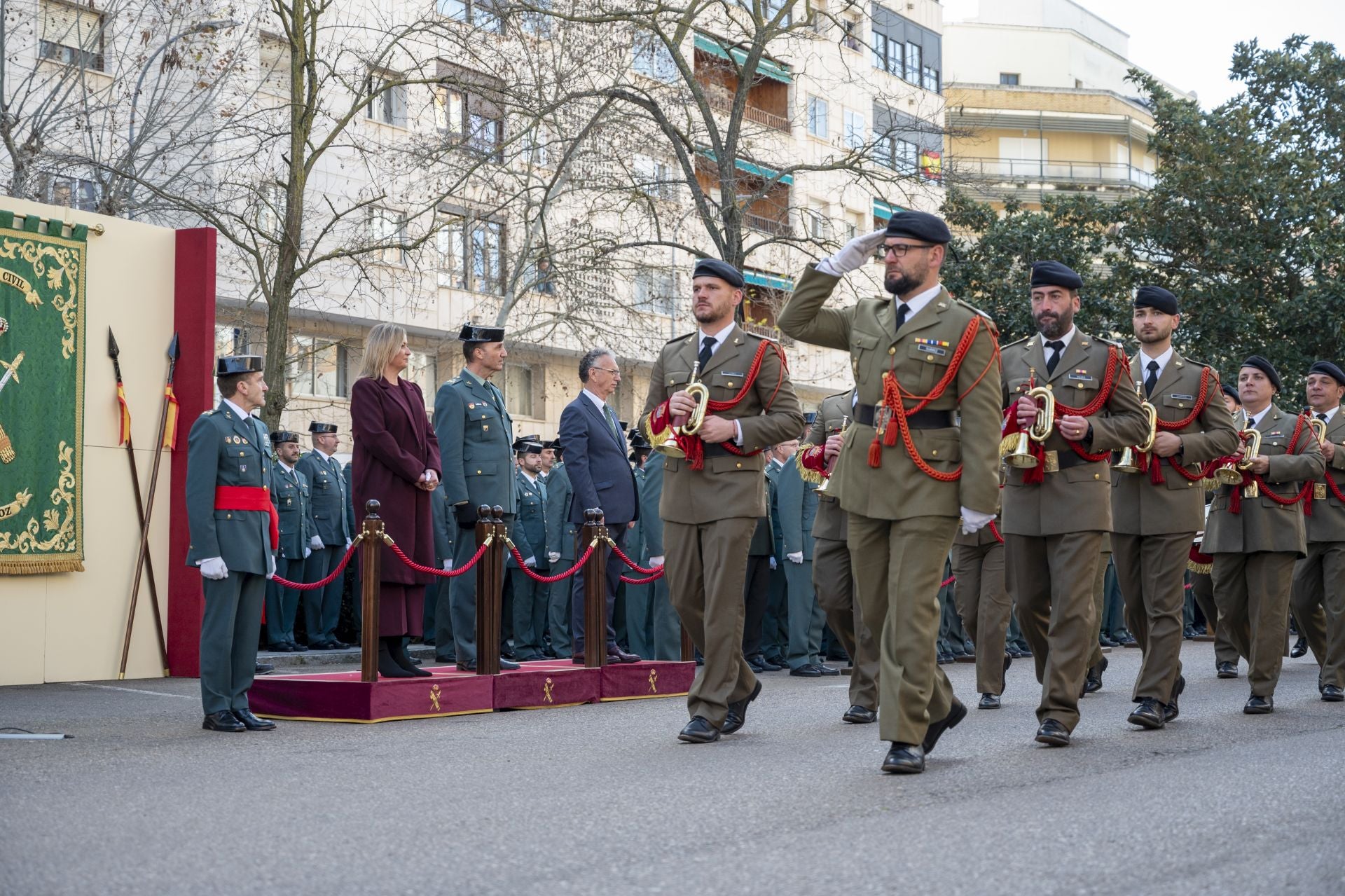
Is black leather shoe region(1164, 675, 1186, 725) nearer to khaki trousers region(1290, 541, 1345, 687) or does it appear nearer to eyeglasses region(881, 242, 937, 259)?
khaki trousers region(1290, 541, 1345, 687)

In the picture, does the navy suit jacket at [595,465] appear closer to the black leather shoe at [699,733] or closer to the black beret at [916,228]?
the black leather shoe at [699,733]

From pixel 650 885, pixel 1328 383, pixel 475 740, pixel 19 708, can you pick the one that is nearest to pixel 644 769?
pixel 475 740

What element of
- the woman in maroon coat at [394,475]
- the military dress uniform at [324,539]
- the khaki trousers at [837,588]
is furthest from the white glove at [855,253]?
the military dress uniform at [324,539]

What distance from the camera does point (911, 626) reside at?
7.22 meters

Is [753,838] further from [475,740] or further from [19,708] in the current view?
[19,708]

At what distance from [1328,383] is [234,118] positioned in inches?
714

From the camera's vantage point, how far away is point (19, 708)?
34.1 ft

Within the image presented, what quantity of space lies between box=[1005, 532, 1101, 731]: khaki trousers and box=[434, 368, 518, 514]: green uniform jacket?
3719mm

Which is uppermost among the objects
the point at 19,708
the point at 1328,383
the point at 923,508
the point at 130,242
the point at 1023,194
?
the point at 1023,194

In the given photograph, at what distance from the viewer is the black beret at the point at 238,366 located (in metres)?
9.44

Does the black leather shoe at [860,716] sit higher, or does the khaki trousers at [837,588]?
the khaki trousers at [837,588]

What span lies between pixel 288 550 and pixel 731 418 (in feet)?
29.3

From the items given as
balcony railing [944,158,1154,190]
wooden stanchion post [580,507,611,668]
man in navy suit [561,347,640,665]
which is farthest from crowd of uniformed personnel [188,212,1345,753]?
balcony railing [944,158,1154,190]

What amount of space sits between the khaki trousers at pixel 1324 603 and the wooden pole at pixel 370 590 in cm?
626
